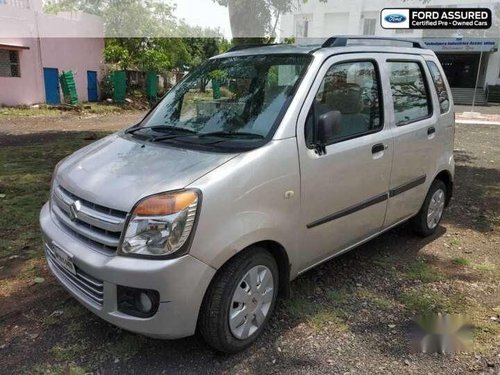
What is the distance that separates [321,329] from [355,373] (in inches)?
17.5

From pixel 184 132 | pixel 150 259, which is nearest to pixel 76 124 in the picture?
pixel 184 132

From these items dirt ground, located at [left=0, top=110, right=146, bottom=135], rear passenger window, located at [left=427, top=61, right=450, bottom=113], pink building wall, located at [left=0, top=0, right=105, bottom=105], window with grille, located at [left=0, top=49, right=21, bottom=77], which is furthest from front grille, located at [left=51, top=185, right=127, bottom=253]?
window with grille, located at [left=0, top=49, right=21, bottom=77]

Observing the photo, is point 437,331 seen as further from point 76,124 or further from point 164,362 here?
point 76,124

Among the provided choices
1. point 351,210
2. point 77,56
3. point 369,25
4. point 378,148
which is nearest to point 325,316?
point 351,210

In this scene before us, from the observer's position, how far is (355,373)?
→ 264 cm

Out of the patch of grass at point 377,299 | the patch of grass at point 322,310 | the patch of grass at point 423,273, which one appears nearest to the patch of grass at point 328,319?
the patch of grass at point 322,310

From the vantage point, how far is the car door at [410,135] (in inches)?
148

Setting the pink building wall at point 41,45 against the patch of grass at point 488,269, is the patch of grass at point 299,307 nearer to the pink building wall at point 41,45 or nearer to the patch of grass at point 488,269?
the patch of grass at point 488,269

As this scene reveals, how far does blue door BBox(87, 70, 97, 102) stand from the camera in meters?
19.7

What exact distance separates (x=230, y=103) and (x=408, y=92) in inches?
67.8

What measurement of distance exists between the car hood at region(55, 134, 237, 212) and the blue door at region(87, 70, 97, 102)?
1800cm

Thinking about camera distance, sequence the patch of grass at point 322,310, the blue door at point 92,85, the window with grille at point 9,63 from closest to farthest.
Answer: the patch of grass at point 322,310
the window with grille at point 9,63
the blue door at point 92,85

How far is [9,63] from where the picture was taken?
15.9 meters

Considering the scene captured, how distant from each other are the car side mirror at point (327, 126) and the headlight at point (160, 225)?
40.3 inches
